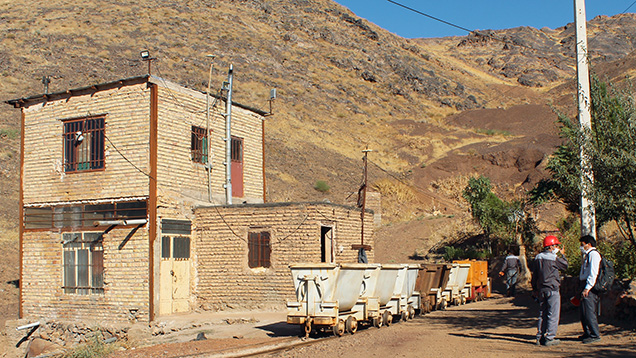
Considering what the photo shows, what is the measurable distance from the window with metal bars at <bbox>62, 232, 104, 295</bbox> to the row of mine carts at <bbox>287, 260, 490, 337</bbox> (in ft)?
29.2

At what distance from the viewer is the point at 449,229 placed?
36.4 m

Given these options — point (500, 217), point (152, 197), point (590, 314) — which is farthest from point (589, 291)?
point (500, 217)

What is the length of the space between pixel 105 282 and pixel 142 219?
234 cm

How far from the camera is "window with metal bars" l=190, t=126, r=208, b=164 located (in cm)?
2097

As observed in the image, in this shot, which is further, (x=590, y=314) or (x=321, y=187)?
(x=321, y=187)

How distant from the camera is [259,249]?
63.3 feet

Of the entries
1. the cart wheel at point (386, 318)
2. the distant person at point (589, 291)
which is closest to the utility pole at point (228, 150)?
the cart wheel at point (386, 318)

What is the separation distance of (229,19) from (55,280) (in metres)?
63.5

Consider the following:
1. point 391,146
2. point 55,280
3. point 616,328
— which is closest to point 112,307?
point 55,280

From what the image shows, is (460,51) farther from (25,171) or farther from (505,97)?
(25,171)

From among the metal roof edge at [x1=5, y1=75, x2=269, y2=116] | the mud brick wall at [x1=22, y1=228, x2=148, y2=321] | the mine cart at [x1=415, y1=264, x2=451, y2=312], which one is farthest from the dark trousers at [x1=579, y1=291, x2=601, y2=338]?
the metal roof edge at [x1=5, y1=75, x2=269, y2=116]

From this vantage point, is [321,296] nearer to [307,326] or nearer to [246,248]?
[307,326]

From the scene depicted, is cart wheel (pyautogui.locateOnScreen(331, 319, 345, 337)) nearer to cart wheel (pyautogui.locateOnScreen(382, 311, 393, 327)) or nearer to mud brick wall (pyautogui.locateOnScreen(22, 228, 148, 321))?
cart wheel (pyautogui.locateOnScreen(382, 311, 393, 327))

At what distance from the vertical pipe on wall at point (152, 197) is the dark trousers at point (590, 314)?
1222 centimetres
